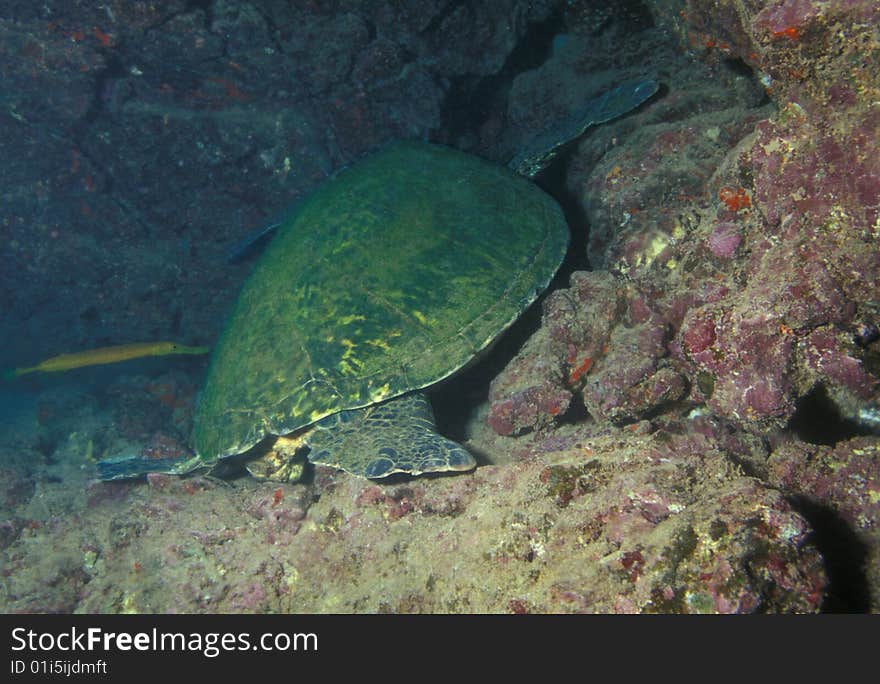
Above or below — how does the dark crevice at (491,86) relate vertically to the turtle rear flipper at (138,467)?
above

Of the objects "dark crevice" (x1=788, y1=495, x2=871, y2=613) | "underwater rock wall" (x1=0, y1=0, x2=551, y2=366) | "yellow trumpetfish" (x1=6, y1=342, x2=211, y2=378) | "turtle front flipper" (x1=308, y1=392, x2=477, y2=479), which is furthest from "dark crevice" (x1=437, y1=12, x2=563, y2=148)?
"dark crevice" (x1=788, y1=495, x2=871, y2=613)

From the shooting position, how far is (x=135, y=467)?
4090mm

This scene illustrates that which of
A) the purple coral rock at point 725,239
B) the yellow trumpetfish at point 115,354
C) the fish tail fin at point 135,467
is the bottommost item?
the yellow trumpetfish at point 115,354

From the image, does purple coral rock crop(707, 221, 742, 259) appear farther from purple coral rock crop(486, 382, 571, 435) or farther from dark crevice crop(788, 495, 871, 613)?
dark crevice crop(788, 495, 871, 613)

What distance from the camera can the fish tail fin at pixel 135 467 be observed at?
3.95 meters

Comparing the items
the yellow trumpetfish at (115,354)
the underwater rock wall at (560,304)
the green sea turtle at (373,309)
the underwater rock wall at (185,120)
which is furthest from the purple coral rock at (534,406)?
the yellow trumpetfish at (115,354)

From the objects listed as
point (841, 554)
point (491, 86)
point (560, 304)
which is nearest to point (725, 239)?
point (560, 304)

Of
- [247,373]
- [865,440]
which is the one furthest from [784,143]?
[247,373]

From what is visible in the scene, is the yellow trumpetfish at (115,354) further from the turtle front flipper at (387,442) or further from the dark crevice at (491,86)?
the dark crevice at (491,86)

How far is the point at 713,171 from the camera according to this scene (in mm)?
3508

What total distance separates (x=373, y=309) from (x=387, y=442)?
42.2 inches

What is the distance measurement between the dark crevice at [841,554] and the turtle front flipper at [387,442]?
164cm

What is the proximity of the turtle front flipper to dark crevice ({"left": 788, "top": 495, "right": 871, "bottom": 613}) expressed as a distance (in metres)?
1.64

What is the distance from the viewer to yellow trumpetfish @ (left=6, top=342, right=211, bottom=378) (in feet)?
21.7
